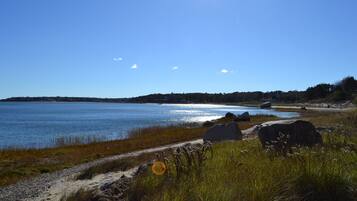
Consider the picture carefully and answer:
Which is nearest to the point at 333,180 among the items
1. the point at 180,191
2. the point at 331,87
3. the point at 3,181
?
the point at 180,191

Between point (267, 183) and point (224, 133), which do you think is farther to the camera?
point (224, 133)

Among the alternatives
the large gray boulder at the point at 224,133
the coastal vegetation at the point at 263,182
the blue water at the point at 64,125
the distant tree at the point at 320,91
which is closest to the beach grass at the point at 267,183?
the coastal vegetation at the point at 263,182

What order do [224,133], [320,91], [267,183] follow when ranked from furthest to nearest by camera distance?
1. [320,91]
2. [224,133]
3. [267,183]

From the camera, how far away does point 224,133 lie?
2789cm

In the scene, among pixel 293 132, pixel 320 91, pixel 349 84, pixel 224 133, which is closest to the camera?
pixel 293 132

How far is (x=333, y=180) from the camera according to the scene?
24.5ft

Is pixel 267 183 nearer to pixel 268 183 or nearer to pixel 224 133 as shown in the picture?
pixel 268 183

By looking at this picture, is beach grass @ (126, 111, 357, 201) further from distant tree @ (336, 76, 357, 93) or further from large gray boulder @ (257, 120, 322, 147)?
distant tree @ (336, 76, 357, 93)

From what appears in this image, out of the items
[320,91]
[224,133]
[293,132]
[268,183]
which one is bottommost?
[224,133]

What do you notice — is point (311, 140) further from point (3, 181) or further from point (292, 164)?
point (3, 181)

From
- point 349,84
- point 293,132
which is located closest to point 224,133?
point 293,132

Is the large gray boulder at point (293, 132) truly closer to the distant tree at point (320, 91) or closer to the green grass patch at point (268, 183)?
the green grass patch at point (268, 183)

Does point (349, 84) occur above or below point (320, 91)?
above

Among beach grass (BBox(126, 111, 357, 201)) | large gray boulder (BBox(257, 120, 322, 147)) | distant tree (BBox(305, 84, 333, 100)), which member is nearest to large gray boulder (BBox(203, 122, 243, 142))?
large gray boulder (BBox(257, 120, 322, 147))
